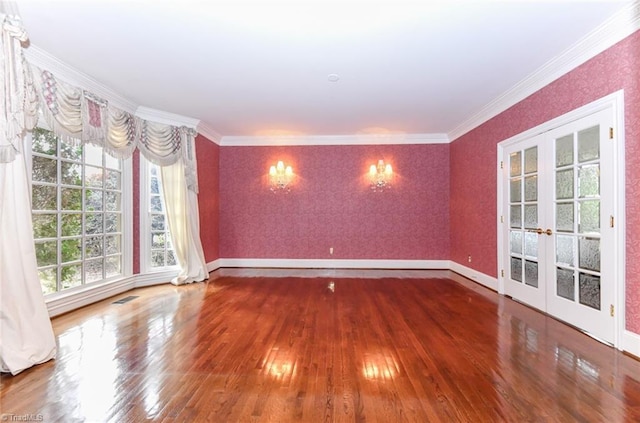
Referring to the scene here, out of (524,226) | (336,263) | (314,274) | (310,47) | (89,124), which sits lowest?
(314,274)

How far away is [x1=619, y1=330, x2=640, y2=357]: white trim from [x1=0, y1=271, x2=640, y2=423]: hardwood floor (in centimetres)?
8

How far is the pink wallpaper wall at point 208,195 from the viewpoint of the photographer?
5.39 m

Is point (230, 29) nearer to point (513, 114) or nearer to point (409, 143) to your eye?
point (513, 114)

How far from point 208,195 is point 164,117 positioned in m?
1.57

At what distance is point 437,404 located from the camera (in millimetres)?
1711

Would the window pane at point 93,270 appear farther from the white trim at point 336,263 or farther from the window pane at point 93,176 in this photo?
the white trim at point 336,263

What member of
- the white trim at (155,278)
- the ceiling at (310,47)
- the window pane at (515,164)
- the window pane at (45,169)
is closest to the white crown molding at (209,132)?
the ceiling at (310,47)

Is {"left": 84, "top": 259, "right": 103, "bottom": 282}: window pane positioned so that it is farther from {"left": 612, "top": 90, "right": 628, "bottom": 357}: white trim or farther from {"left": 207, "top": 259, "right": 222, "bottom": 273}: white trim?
{"left": 612, "top": 90, "right": 628, "bottom": 357}: white trim

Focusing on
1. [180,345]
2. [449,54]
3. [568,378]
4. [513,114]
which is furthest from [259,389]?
[513,114]

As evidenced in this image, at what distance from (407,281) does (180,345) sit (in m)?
3.56

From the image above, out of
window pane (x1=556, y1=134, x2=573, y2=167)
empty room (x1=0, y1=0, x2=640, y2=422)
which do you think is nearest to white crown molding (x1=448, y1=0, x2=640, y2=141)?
empty room (x1=0, y1=0, x2=640, y2=422)

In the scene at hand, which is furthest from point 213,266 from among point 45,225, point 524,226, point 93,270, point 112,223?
point 524,226

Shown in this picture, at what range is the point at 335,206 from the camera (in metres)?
6.02

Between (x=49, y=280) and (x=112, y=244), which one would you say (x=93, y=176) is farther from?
(x=49, y=280)
